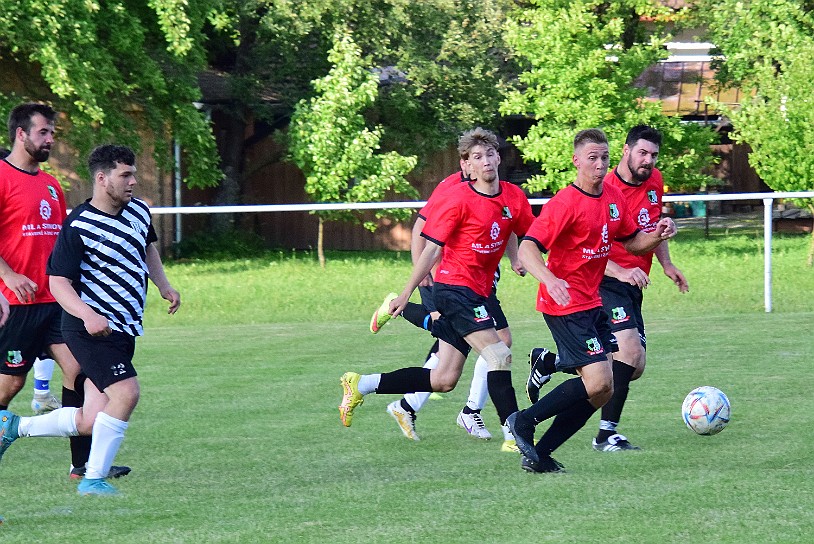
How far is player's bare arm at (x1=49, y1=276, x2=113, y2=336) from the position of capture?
6.34 m

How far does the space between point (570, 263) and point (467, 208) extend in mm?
1053

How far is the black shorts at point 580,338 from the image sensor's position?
696 centimetres

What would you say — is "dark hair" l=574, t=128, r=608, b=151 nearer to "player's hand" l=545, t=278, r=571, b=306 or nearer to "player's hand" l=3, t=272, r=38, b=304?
"player's hand" l=545, t=278, r=571, b=306

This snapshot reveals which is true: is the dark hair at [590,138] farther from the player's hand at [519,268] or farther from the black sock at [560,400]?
the black sock at [560,400]

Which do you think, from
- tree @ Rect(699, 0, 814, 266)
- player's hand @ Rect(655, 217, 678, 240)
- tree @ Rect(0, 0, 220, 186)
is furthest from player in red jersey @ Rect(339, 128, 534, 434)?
tree @ Rect(0, 0, 220, 186)

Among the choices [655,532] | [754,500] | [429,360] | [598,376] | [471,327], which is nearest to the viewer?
[655,532]

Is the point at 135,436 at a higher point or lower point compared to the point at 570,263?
lower

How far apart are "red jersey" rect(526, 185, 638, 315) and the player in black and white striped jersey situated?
2233mm

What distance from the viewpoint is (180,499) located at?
6.39m

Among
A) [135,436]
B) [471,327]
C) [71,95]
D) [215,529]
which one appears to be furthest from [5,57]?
[215,529]

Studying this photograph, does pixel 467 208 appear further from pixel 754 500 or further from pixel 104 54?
pixel 104 54

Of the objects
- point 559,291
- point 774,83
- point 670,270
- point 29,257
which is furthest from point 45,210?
point 774,83

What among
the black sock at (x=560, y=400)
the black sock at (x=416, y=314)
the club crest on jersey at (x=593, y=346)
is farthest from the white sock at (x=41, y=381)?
the club crest on jersey at (x=593, y=346)

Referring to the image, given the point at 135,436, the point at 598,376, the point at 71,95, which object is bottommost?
the point at 135,436
